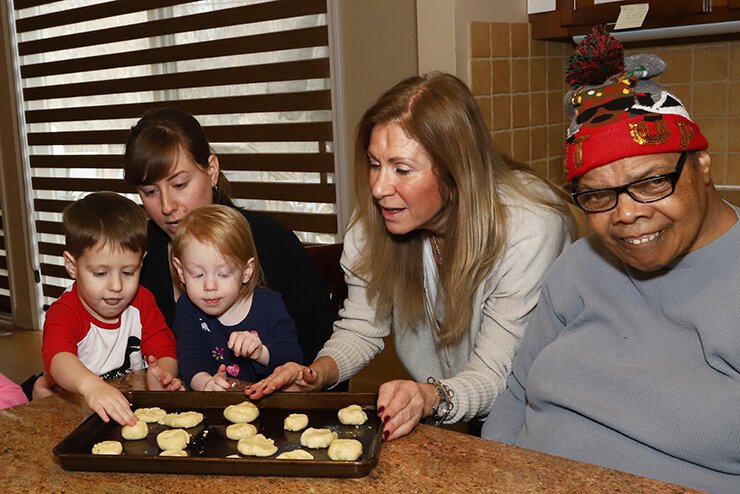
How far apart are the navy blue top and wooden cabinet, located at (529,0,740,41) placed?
1.62m

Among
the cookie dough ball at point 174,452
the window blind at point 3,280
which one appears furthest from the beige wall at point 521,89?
the window blind at point 3,280

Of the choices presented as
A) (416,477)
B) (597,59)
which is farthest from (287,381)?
(597,59)

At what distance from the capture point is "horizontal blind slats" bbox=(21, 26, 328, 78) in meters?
3.69

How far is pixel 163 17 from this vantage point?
177 inches

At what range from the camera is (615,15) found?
9.37 ft

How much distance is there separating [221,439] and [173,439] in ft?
0.28

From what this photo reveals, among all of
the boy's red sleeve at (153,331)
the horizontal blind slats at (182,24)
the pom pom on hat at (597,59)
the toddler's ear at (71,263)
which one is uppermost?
the horizontal blind slats at (182,24)

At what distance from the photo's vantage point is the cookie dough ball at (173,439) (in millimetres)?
1353

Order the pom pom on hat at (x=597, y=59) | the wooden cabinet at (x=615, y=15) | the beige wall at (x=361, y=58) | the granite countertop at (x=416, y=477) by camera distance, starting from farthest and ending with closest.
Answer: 1. the beige wall at (x=361, y=58)
2. the wooden cabinet at (x=615, y=15)
3. the pom pom on hat at (x=597, y=59)
4. the granite countertop at (x=416, y=477)

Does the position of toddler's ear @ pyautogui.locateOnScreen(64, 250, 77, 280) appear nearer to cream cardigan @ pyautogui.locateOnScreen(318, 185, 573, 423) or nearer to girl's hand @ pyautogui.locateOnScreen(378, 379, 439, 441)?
cream cardigan @ pyautogui.locateOnScreen(318, 185, 573, 423)

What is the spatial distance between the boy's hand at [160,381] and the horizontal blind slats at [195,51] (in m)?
2.20

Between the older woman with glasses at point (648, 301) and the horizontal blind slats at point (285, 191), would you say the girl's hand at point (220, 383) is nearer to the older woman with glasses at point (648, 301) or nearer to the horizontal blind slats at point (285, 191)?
the older woman with glasses at point (648, 301)

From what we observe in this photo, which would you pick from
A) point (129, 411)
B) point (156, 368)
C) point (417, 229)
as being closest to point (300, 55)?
point (417, 229)

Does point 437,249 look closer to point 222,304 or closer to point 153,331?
point 222,304
